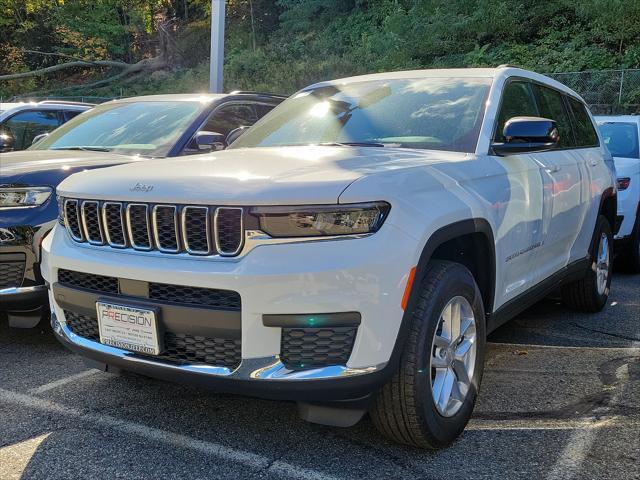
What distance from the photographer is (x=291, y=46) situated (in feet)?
96.8

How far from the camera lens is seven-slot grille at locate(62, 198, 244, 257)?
2.53m

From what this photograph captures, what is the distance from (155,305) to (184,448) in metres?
0.77

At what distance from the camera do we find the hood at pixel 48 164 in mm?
4204

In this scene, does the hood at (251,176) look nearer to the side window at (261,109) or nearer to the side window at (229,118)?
the side window at (229,118)

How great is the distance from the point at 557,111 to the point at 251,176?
10.0 feet

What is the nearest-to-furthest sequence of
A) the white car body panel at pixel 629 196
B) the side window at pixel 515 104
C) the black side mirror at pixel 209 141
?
1. the side window at pixel 515 104
2. the black side mirror at pixel 209 141
3. the white car body panel at pixel 629 196

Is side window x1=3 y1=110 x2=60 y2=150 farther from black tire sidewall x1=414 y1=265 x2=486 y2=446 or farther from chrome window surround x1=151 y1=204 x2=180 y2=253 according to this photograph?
black tire sidewall x1=414 y1=265 x2=486 y2=446

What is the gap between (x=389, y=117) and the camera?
3.75 m

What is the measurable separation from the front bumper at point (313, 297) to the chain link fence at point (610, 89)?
51.6 ft

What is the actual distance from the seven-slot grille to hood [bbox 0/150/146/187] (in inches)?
52.8

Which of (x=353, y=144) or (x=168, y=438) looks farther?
(x=353, y=144)

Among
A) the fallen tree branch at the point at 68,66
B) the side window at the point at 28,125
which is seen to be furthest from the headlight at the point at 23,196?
the fallen tree branch at the point at 68,66

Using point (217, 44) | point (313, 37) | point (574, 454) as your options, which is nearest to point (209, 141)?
point (574, 454)

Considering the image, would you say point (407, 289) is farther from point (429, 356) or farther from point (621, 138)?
point (621, 138)
